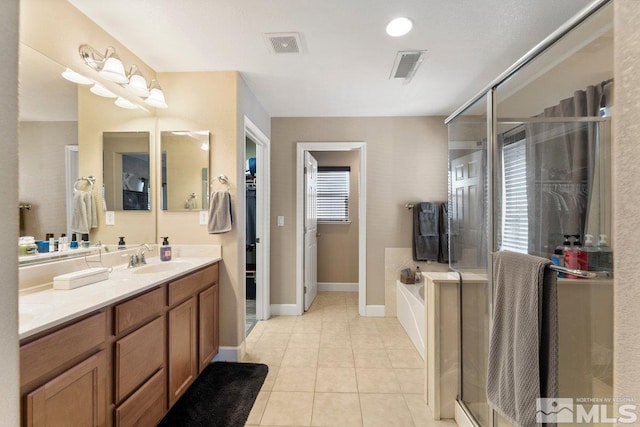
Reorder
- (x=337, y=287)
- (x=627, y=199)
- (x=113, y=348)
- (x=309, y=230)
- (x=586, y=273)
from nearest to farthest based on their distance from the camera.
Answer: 1. (x=627, y=199)
2. (x=586, y=273)
3. (x=113, y=348)
4. (x=309, y=230)
5. (x=337, y=287)

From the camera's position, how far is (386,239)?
10.8 feet

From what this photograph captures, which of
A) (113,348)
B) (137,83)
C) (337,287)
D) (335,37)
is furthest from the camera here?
(337,287)

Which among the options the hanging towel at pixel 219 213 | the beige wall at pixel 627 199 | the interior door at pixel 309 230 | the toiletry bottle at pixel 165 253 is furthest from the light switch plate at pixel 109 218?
the beige wall at pixel 627 199

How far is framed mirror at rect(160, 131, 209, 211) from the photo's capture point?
2.29 m

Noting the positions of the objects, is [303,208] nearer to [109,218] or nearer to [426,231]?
[426,231]

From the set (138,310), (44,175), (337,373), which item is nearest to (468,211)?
(337,373)

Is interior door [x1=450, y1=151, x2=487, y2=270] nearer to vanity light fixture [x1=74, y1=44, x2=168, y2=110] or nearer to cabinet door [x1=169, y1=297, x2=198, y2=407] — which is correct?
cabinet door [x1=169, y1=297, x2=198, y2=407]

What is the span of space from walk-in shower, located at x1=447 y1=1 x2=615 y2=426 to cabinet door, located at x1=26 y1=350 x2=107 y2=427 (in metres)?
1.79

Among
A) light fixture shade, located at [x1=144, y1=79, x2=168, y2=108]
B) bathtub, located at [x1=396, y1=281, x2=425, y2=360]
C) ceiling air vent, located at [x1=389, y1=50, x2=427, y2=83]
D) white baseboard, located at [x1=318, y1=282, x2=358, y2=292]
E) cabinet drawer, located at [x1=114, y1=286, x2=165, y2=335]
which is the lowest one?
white baseboard, located at [x1=318, y1=282, x2=358, y2=292]

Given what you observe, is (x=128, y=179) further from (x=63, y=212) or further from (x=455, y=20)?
(x=455, y=20)

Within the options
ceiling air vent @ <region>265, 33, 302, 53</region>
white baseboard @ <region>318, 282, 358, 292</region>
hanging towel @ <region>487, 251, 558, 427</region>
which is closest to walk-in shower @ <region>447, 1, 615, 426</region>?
hanging towel @ <region>487, 251, 558, 427</region>

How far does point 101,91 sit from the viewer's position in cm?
180

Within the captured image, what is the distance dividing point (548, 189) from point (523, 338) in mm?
787

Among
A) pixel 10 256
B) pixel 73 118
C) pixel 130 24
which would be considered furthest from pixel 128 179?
pixel 10 256
